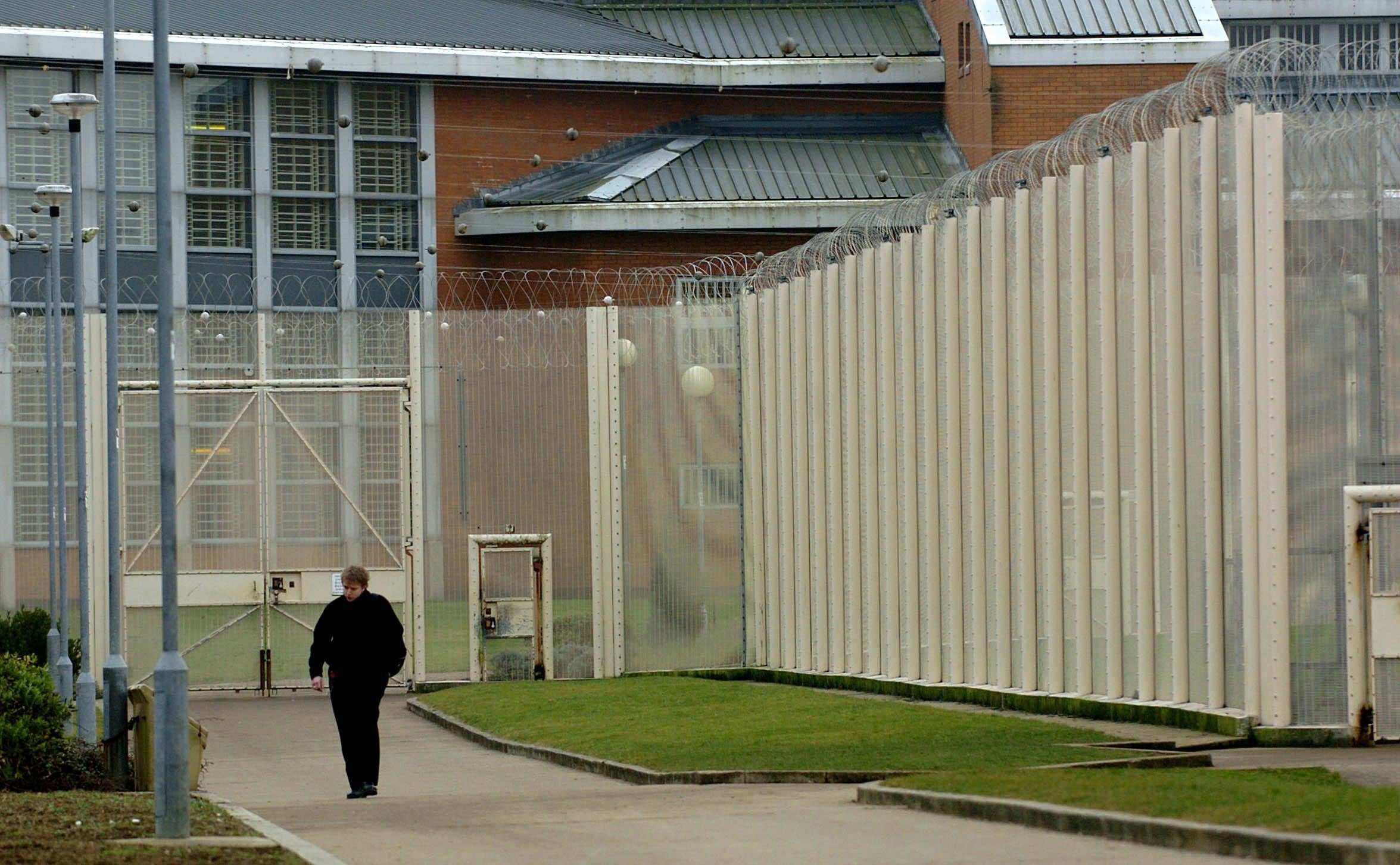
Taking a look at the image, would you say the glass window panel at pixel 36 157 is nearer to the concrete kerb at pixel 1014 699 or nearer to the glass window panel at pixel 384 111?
the glass window panel at pixel 384 111

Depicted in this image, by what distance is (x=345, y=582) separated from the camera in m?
14.3

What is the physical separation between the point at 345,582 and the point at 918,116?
30.7 metres

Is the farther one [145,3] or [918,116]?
[918,116]

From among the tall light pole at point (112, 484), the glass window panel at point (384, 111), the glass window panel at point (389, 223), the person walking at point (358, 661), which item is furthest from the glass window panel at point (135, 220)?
the person walking at point (358, 661)

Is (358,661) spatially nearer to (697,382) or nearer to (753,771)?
(753,771)

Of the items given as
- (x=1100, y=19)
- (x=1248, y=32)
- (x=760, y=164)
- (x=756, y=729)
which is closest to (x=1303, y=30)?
(x=1248, y=32)

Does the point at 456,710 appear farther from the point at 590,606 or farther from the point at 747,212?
the point at 747,212

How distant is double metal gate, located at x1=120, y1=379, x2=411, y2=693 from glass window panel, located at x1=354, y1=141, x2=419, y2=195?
619 inches

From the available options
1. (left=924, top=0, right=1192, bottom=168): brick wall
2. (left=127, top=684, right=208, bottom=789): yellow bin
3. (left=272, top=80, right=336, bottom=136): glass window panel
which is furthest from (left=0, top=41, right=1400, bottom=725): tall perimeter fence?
(left=272, top=80, right=336, bottom=136): glass window panel

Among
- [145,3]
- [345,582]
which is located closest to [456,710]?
[345,582]

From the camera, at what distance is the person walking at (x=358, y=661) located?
14.2 metres

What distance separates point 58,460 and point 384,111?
17635 mm

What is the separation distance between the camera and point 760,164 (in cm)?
4131

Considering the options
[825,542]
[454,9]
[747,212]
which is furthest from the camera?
[454,9]
